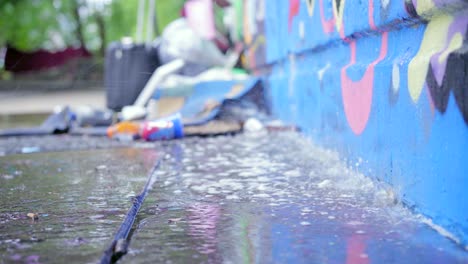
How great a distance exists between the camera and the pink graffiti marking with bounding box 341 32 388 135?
6.66 feet

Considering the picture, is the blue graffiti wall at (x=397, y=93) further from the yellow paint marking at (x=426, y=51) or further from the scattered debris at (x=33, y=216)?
the scattered debris at (x=33, y=216)

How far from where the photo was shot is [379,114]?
6.33ft

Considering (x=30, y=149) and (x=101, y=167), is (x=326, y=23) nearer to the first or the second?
(x=101, y=167)

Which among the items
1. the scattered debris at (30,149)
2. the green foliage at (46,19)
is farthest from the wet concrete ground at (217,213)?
the green foliage at (46,19)

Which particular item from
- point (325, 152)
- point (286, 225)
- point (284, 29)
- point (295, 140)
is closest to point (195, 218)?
point (286, 225)

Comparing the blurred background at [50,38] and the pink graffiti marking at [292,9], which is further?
the blurred background at [50,38]

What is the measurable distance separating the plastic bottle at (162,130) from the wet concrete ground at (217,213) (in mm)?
871

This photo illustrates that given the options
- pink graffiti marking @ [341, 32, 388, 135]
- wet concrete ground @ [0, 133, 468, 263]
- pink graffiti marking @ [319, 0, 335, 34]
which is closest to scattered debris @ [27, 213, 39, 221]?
wet concrete ground @ [0, 133, 468, 263]

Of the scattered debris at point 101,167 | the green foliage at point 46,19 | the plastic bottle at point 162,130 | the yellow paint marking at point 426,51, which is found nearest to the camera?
the yellow paint marking at point 426,51

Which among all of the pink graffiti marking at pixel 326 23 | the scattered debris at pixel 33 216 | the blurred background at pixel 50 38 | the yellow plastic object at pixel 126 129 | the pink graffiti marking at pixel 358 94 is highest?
the blurred background at pixel 50 38

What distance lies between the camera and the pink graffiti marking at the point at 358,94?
203cm

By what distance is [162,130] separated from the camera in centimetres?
375

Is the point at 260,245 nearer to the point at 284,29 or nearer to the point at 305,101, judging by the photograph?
the point at 305,101

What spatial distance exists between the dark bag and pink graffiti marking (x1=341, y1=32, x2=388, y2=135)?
181 inches
